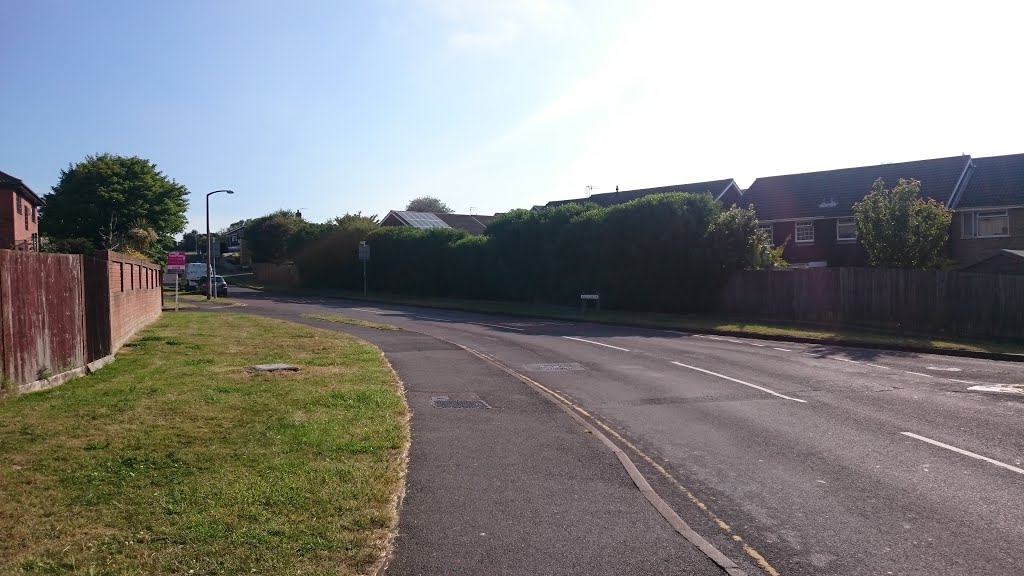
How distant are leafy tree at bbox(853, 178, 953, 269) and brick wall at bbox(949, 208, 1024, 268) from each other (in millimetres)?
8238

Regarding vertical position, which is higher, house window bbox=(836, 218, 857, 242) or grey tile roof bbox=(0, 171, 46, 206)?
grey tile roof bbox=(0, 171, 46, 206)

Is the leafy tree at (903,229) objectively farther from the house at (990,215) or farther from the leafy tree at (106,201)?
the leafy tree at (106,201)

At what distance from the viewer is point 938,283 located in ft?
82.2

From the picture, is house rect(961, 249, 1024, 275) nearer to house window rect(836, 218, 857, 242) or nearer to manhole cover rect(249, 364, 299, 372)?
house window rect(836, 218, 857, 242)

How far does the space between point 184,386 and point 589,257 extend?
2703 cm

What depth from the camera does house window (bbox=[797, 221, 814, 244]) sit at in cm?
4428

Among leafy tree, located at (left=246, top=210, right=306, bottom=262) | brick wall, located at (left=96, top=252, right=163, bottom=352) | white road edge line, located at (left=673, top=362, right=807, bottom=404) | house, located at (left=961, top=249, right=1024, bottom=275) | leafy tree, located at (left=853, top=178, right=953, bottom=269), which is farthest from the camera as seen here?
leafy tree, located at (left=246, top=210, right=306, bottom=262)

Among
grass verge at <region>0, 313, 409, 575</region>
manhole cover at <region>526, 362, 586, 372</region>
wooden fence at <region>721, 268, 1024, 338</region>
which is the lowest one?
manhole cover at <region>526, 362, 586, 372</region>

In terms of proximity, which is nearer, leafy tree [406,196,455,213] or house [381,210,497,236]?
house [381,210,497,236]

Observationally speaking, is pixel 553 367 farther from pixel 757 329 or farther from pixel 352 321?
pixel 352 321

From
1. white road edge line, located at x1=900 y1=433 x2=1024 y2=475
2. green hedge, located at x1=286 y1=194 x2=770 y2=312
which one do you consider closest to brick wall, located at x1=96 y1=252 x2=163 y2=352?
white road edge line, located at x1=900 y1=433 x2=1024 y2=475

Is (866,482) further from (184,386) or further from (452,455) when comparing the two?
(184,386)

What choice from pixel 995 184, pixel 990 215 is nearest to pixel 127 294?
pixel 990 215

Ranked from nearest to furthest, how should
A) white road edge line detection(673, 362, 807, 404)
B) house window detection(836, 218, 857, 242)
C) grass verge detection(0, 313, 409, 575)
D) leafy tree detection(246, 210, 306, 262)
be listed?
grass verge detection(0, 313, 409, 575)
white road edge line detection(673, 362, 807, 404)
house window detection(836, 218, 857, 242)
leafy tree detection(246, 210, 306, 262)
